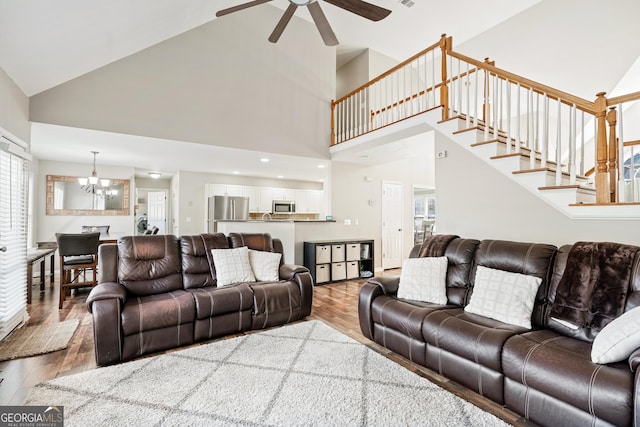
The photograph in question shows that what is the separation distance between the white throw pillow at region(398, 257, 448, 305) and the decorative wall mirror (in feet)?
21.6

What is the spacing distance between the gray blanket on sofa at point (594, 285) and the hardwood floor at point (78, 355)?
754mm

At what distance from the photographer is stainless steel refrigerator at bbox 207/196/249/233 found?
7531mm

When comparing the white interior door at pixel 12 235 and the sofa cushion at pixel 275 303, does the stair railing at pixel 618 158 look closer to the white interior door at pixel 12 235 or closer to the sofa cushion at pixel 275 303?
the sofa cushion at pixel 275 303

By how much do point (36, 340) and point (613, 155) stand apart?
5.33 meters

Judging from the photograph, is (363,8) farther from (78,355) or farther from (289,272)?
(78,355)

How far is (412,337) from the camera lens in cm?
239

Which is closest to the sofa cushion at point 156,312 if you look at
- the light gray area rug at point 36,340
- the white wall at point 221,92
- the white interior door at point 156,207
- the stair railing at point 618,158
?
the light gray area rug at point 36,340

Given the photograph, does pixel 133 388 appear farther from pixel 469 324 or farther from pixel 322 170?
pixel 322 170

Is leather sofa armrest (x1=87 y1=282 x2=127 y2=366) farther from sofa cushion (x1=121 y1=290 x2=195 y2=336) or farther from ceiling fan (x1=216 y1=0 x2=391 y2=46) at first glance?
ceiling fan (x1=216 y1=0 x2=391 y2=46)

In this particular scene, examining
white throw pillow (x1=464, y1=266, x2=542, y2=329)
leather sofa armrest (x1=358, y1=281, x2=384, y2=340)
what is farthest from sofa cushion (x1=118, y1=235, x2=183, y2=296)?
white throw pillow (x1=464, y1=266, x2=542, y2=329)

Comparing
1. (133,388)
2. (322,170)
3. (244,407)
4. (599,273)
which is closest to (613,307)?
(599,273)

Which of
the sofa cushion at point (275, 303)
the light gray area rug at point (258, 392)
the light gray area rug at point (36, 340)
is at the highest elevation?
the sofa cushion at point (275, 303)

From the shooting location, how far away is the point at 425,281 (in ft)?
9.04

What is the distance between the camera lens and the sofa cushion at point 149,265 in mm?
2965
